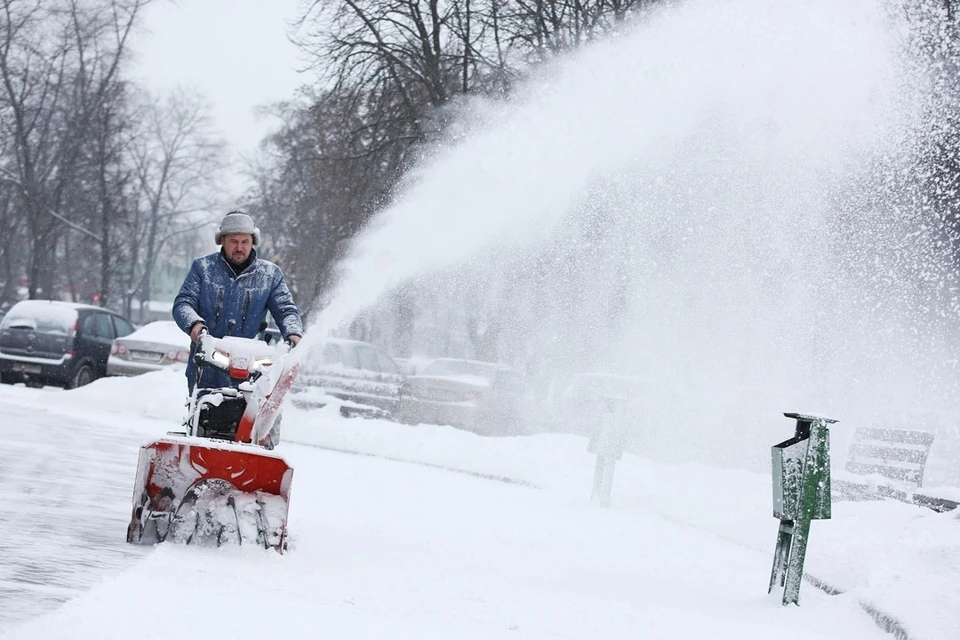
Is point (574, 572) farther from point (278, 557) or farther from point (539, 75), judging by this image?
point (539, 75)

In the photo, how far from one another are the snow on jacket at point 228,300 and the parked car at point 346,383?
11.3 meters

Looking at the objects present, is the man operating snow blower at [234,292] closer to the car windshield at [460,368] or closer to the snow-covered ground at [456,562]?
the snow-covered ground at [456,562]

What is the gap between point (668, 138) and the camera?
67.3 ft

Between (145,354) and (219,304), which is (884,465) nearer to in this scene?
(219,304)

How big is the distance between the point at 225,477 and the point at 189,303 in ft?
3.95

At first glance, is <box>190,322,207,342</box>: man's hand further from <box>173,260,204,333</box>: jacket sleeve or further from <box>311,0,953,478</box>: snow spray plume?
<box>311,0,953,478</box>: snow spray plume

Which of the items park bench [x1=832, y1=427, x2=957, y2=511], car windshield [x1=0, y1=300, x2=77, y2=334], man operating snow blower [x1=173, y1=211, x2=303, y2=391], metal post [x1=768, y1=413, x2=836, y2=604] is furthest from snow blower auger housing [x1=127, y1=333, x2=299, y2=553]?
car windshield [x1=0, y1=300, x2=77, y2=334]

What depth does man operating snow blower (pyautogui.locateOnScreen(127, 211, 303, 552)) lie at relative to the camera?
614 cm

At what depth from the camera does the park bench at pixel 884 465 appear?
1173 centimetres

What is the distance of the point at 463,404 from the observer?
18.0 meters

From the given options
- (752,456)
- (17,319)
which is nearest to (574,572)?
(752,456)

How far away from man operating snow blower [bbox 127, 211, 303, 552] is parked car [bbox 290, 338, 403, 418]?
11.3 metres

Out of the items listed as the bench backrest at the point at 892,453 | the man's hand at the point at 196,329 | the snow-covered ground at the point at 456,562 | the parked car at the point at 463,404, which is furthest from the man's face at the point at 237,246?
the parked car at the point at 463,404

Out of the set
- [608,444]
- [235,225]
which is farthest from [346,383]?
[235,225]
